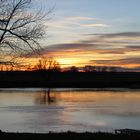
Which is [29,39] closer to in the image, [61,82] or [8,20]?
[8,20]

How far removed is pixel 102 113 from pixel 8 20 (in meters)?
16.7

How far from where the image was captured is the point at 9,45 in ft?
45.0

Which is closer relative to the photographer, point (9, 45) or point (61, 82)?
point (9, 45)

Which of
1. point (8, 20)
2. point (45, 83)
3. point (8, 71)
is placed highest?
point (8, 20)

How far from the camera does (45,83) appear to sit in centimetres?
9475

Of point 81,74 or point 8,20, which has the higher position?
point 8,20
